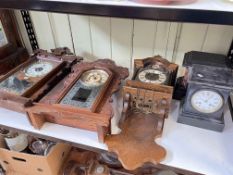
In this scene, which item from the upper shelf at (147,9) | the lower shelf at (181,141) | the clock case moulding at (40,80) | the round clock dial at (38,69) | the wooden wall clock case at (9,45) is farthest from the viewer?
the wooden wall clock case at (9,45)

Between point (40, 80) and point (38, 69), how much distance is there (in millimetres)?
99

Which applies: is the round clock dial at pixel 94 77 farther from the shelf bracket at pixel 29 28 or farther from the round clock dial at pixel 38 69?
the shelf bracket at pixel 29 28

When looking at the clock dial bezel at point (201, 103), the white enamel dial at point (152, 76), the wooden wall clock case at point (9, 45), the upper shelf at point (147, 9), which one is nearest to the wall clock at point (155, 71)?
the white enamel dial at point (152, 76)

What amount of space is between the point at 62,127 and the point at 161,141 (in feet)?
1.13

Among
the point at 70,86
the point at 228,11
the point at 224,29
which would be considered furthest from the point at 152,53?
the point at 228,11

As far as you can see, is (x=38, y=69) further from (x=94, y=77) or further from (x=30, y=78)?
(x=94, y=77)

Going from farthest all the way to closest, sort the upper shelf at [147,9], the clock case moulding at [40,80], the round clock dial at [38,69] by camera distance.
→ the round clock dial at [38,69] < the clock case moulding at [40,80] < the upper shelf at [147,9]

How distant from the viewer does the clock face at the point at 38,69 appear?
0.84m

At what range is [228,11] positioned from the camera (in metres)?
0.43

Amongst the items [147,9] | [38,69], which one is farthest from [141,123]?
[38,69]

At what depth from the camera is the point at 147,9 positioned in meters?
0.46

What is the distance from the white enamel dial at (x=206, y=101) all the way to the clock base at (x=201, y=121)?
32 millimetres

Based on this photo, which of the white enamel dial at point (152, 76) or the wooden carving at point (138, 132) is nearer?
the wooden carving at point (138, 132)

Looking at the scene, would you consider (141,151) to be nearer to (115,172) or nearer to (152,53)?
(115,172)
